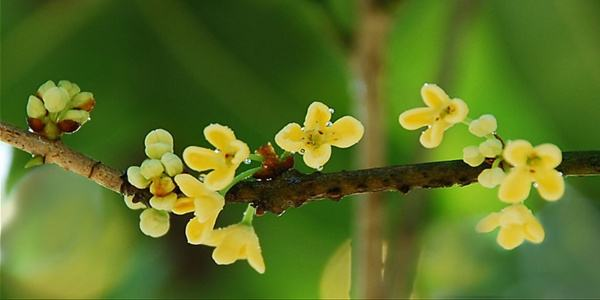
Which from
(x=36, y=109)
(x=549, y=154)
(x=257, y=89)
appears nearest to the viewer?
(x=549, y=154)

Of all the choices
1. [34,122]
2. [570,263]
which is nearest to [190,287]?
[570,263]

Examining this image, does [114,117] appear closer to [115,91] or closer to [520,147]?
[115,91]

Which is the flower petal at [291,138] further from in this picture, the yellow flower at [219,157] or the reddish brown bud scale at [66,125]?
the reddish brown bud scale at [66,125]

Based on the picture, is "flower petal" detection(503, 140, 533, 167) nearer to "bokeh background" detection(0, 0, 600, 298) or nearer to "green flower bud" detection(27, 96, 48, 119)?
"green flower bud" detection(27, 96, 48, 119)

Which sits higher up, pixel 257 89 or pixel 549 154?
pixel 257 89

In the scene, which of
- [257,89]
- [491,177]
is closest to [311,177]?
[491,177]

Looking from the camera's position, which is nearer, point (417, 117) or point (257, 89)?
point (417, 117)

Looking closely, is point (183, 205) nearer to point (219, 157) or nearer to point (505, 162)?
point (219, 157)
